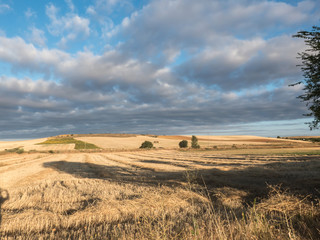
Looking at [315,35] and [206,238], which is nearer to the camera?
[206,238]

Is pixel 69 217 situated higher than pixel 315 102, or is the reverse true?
pixel 315 102

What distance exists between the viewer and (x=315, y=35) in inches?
456

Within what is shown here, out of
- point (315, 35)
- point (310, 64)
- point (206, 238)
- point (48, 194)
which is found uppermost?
point (315, 35)

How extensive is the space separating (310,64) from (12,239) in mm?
16998

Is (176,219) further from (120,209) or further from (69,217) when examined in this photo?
(69,217)

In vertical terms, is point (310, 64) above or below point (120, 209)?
above

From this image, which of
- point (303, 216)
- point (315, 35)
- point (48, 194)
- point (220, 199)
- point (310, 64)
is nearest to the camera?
point (303, 216)

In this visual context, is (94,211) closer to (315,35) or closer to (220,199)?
(220,199)

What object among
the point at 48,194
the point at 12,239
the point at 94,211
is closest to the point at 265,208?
the point at 94,211

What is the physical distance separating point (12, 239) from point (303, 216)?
6.69 metres

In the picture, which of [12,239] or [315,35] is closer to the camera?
[12,239]

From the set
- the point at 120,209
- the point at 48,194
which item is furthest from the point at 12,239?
the point at 48,194

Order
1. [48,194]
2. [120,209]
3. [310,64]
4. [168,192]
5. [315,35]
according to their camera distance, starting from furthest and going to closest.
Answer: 1. [310,64]
2. [315,35]
3. [48,194]
4. [168,192]
5. [120,209]

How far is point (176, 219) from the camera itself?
4.97 meters
